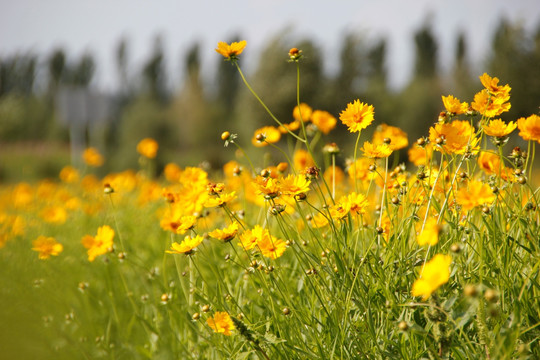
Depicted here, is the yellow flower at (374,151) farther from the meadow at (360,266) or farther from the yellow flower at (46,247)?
the yellow flower at (46,247)

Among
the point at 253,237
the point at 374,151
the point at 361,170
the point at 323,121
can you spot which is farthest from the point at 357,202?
the point at 323,121

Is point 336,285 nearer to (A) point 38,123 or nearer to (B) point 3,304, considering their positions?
(B) point 3,304

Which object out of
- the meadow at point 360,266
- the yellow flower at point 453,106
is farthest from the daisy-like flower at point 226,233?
the yellow flower at point 453,106

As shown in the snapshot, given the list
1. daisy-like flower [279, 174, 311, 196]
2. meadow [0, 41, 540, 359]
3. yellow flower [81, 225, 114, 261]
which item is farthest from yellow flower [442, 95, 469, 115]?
yellow flower [81, 225, 114, 261]

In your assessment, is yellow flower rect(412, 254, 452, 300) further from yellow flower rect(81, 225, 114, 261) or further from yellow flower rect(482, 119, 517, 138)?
yellow flower rect(81, 225, 114, 261)

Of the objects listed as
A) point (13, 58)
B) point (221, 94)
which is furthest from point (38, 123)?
point (221, 94)

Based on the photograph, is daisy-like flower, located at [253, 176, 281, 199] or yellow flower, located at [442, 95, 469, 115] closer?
daisy-like flower, located at [253, 176, 281, 199]

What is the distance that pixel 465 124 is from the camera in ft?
3.31

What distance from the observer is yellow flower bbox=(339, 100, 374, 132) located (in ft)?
3.02

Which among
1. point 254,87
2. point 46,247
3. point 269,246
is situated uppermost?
point 269,246

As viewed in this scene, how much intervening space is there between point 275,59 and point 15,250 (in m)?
6.70

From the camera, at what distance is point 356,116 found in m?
0.94

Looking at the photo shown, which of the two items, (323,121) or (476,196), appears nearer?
(476,196)

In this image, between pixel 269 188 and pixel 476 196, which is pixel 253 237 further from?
pixel 476 196
